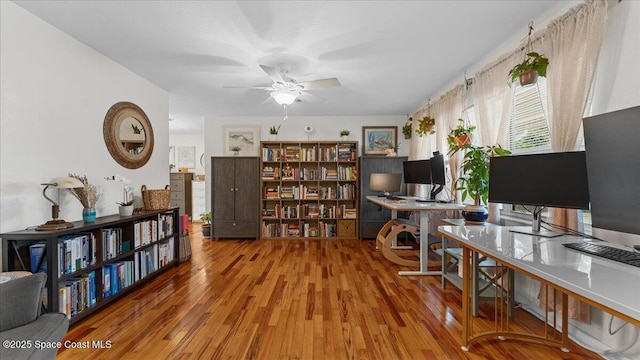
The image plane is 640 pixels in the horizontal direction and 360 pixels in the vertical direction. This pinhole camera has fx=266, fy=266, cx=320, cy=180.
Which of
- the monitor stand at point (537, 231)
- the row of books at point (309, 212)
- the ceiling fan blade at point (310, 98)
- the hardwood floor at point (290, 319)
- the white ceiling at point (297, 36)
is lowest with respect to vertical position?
the hardwood floor at point (290, 319)

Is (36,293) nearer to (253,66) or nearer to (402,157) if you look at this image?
(253,66)

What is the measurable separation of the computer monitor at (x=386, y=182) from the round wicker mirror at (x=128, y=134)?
11.4 ft

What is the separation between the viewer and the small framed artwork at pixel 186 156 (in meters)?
7.49

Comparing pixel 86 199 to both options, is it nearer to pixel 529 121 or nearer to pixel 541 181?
pixel 541 181

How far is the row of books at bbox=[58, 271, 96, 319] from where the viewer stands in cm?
202

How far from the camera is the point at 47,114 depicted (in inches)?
88.6

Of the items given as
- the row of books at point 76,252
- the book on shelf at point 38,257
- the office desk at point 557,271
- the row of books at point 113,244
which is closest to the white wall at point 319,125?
the row of books at point 113,244

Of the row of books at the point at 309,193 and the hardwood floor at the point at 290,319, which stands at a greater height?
the row of books at the point at 309,193

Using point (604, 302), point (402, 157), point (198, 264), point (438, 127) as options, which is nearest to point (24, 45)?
point (198, 264)

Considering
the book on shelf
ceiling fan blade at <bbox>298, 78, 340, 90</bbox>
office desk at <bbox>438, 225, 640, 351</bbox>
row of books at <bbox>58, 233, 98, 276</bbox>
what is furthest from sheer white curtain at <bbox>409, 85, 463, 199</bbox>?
the book on shelf

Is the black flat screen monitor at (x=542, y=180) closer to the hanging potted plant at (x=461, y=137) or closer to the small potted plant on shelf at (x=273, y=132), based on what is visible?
the hanging potted plant at (x=461, y=137)

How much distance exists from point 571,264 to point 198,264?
12.3 feet

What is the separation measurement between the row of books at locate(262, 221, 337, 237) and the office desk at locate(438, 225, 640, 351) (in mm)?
3298

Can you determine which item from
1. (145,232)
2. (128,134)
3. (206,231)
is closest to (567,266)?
(145,232)
